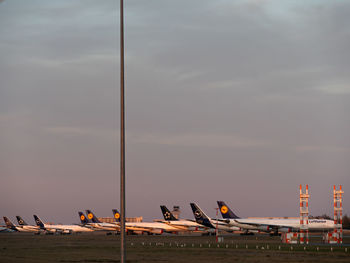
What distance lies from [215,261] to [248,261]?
268cm

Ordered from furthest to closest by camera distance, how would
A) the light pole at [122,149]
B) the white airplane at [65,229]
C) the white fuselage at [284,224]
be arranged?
the white airplane at [65,229] → the white fuselage at [284,224] → the light pole at [122,149]

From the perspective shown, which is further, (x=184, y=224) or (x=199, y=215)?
(x=184, y=224)

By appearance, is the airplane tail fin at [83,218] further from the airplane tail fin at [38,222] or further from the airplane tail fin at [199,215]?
the airplane tail fin at [199,215]

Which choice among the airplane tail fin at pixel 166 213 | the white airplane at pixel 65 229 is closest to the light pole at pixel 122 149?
the airplane tail fin at pixel 166 213

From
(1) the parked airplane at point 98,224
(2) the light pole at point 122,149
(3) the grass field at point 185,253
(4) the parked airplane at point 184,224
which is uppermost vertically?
(2) the light pole at point 122,149

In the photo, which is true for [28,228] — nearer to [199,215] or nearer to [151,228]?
[151,228]

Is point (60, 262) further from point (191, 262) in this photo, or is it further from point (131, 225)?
point (131, 225)

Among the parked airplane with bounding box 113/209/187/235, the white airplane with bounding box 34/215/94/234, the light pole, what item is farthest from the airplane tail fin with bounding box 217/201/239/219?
the light pole

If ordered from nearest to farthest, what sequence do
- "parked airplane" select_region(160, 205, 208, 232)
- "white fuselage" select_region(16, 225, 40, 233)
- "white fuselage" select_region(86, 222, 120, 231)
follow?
"parked airplane" select_region(160, 205, 208, 232) → "white fuselage" select_region(86, 222, 120, 231) → "white fuselage" select_region(16, 225, 40, 233)

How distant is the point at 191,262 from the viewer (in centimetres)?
4372

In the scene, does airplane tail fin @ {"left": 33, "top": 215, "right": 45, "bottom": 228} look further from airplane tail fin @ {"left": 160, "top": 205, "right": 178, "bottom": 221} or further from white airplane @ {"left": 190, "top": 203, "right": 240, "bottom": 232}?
white airplane @ {"left": 190, "top": 203, "right": 240, "bottom": 232}

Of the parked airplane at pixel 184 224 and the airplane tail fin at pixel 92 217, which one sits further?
the airplane tail fin at pixel 92 217

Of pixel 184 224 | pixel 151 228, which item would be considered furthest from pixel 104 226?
pixel 184 224

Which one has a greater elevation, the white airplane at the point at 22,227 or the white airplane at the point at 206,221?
the white airplane at the point at 206,221
